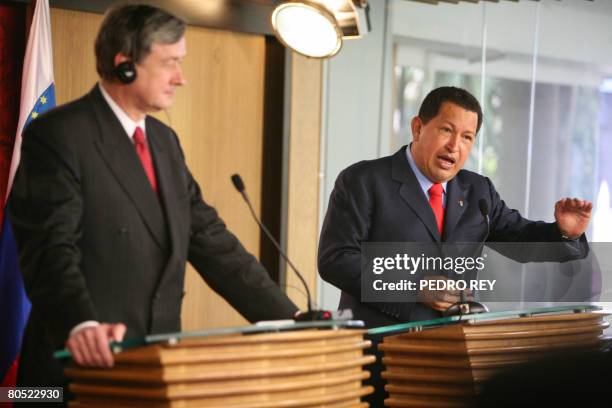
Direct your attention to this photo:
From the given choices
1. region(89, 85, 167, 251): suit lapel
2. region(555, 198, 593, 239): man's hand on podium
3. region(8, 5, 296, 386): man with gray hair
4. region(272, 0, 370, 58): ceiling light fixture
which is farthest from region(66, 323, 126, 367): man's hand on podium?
region(272, 0, 370, 58): ceiling light fixture

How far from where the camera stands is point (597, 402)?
1757mm

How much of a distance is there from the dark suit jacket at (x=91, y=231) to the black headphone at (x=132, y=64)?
0.12 m

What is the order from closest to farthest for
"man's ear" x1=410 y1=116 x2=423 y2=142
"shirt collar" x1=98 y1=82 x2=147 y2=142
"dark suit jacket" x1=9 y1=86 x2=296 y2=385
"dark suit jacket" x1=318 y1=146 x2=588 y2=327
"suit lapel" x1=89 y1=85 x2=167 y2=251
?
1. "dark suit jacket" x1=9 y1=86 x2=296 y2=385
2. "suit lapel" x1=89 y1=85 x2=167 y2=251
3. "shirt collar" x1=98 y1=82 x2=147 y2=142
4. "dark suit jacket" x1=318 y1=146 x2=588 y2=327
5. "man's ear" x1=410 y1=116 x2=423 y2=142

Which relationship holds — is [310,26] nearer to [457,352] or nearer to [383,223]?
[383,223]

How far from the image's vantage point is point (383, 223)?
134 inches

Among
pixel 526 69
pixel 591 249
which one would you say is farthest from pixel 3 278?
pixel 526 69

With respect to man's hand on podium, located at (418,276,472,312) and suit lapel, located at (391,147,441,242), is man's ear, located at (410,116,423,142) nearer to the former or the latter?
suit lapel, located at (391,147,441,242)

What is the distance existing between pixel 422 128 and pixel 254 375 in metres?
1.65

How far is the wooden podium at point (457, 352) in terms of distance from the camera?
8.63 ft

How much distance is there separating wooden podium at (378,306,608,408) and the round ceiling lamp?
63.0 inches

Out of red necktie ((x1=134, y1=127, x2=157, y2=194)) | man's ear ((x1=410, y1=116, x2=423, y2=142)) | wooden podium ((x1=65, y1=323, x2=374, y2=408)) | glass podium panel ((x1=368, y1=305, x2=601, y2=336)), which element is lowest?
wooden podium ((x1=65, y1=323, x2=374, y2=408))

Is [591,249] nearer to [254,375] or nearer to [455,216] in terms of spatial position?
[455,216]

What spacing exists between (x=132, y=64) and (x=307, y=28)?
62.0 inches

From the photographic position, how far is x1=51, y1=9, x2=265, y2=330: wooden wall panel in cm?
598
